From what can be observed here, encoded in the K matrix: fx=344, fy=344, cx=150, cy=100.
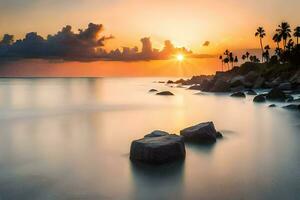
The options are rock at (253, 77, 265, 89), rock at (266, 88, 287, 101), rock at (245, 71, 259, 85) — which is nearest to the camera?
rock at (266, 88, 287, 101)

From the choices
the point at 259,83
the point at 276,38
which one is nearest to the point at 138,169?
the point at 259,83

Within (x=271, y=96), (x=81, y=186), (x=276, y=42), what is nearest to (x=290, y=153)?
(x=81, y=186)

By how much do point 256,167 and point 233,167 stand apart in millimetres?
1014

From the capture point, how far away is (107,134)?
2553cm

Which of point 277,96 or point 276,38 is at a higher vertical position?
point 276,38

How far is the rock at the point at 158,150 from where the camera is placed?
14.3 meters

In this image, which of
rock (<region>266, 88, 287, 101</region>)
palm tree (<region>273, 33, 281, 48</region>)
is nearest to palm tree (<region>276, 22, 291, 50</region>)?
palm tree (<region>273, 33, 281, 48</region>)

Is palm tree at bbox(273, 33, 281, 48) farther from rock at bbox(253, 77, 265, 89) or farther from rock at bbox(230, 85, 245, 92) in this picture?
rock at bbox(230, 85, 245, 92)

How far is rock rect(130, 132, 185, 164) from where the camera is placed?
14.3 m

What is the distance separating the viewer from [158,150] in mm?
14234

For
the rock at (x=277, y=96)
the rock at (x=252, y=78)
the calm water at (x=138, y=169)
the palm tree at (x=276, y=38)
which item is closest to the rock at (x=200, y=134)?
the calm water at (x=138, y=169)

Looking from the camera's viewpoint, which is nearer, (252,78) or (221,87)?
(221,87)

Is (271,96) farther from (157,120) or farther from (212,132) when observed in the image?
(212,132)

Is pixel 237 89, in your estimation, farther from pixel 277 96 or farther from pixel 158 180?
pixel 158 180
